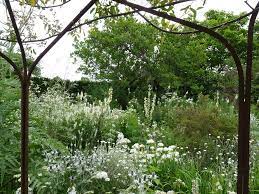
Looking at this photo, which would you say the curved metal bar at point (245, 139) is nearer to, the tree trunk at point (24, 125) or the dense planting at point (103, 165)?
the tree trunk at point (24, 125)

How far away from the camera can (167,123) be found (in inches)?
311

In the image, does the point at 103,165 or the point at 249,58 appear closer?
the point at 249,58

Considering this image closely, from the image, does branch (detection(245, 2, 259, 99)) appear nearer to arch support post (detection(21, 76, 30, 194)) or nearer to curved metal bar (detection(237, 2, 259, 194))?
curved metal bar (detection(237, 2, 259, 194))

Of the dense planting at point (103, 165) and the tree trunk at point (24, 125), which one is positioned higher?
the tree trunk at point (24, 125)

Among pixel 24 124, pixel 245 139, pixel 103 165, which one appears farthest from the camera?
pixel 103 165

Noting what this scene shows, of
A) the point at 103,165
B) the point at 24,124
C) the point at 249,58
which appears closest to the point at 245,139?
the point at 249,58

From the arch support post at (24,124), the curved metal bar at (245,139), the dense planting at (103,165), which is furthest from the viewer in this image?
the dense planting at (103,165)

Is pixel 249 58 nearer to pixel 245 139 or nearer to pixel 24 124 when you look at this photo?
pixel 245 139

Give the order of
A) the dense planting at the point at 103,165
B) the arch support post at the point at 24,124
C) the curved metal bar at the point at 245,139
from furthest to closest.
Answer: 1. the dense planting at the point at 103,165
2. the arch support post at the point at 24,124
3. the curved metal bar at the point at 245,139

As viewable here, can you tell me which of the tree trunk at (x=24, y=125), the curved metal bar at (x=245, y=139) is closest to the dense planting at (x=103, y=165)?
the tree trunk at (x=24, y=125)

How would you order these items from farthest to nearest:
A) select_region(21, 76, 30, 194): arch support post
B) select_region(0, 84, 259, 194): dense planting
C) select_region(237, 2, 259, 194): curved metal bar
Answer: select_region(0, 84, 259, 194): dense planting, select_region(21, 76, 30, 194): arch support post, select_region(237, 2, 259, 194): curved metal bar

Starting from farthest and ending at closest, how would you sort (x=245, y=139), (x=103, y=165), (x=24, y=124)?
(x=103, y=165)
(x=24, y=124)
(x=245, y=139)

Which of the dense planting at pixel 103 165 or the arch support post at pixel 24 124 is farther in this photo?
the dense planting at pixel 103 165

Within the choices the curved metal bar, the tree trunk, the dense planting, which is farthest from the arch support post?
the dense planting
